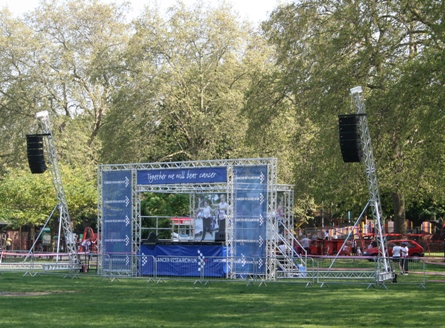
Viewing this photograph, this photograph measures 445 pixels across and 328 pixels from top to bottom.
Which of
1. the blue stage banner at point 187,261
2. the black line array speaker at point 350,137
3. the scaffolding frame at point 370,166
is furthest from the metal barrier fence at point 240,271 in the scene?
the black line array speaker at point 350,137

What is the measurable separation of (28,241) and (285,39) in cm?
2991

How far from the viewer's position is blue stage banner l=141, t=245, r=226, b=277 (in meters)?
28.0

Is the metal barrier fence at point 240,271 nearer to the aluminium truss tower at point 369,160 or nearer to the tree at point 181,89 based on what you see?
the aluminium truss tower at point 369,160

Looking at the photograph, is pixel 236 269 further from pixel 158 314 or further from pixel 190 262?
pixel 158 314

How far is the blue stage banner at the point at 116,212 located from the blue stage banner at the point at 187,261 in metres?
1.24

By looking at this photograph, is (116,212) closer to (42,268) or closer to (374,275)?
(42,268)

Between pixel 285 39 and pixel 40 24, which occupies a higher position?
pixel 40 24

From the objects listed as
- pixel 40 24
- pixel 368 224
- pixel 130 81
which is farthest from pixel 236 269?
pixel 368 224

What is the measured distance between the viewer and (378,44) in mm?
33688

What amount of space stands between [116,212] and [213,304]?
12.1 meters

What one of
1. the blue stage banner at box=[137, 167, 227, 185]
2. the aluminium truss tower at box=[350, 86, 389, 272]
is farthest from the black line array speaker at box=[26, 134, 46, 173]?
the aluminium truss tower at box=[350, 86, 389, 272]

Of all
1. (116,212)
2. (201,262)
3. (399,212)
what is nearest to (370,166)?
(201,262)

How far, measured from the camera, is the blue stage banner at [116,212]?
29797 mm

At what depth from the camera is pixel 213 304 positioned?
739 inches
